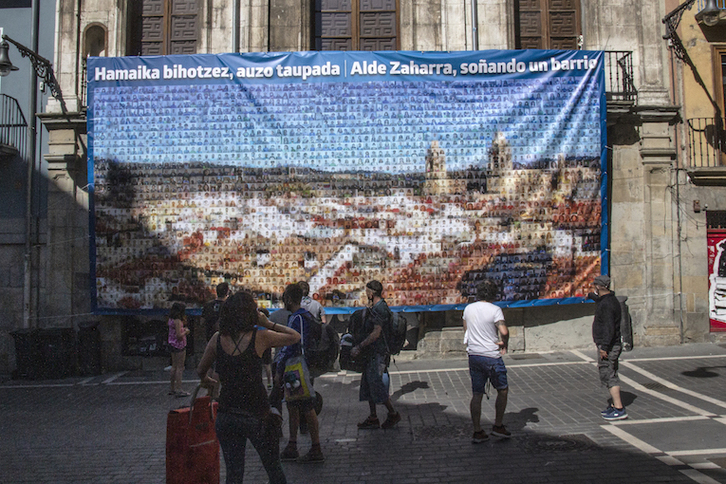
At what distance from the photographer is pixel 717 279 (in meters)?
12.1

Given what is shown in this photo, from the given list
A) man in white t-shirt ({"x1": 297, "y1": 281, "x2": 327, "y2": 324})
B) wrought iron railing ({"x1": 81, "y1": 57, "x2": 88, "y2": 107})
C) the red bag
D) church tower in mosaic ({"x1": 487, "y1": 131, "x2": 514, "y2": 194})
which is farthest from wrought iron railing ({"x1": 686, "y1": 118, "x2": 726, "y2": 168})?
wrought iron railing ({"x1": 81, "y1": 57, "x2": 88, "y2": 107})

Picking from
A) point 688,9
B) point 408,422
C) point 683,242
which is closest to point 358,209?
point 408,422

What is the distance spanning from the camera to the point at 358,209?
1094 centimetres

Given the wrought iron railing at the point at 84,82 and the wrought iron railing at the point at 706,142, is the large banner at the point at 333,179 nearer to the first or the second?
the wrought iron railing at the point at 84,82

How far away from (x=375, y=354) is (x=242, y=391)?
115 inches

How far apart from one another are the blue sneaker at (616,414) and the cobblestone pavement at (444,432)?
12 centimetres

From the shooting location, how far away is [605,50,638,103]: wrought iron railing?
12.0m

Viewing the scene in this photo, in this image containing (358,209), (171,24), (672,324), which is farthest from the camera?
(171,24)

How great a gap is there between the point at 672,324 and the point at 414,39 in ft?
26.4

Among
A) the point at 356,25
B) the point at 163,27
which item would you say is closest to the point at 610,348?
the point at 356,25

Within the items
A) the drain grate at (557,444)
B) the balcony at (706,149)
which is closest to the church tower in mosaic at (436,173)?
the balcony at (706,149)

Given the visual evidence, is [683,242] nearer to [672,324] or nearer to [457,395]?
[672,324]

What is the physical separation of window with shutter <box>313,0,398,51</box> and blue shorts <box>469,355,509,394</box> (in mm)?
8392

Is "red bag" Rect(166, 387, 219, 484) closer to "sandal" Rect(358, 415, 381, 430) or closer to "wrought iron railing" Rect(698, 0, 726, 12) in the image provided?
"sandal" Rect(358, 415, 381, 430)
